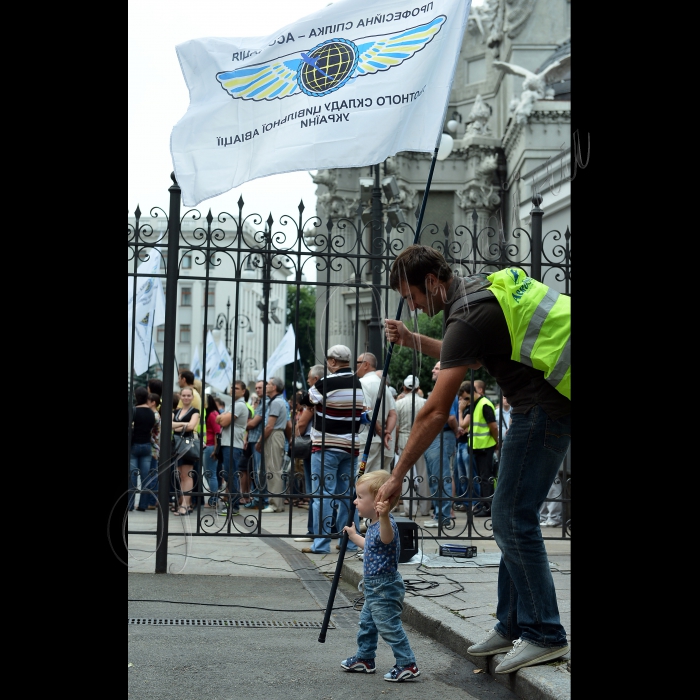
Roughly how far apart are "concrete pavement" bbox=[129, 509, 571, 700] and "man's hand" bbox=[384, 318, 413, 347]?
1545 mm

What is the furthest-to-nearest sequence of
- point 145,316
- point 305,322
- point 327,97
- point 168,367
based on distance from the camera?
point 305,322, point 145,316, point 168,367, point 327,97

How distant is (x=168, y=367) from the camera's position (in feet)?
23.1

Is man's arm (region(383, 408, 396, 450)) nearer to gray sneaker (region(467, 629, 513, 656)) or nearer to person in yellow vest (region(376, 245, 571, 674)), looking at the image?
gray sneaker (region(467, 629, 513, 656))

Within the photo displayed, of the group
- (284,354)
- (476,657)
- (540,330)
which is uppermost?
(540,330)

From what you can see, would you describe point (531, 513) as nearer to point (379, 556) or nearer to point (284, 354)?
point (379, 556)

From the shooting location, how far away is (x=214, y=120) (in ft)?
16.9

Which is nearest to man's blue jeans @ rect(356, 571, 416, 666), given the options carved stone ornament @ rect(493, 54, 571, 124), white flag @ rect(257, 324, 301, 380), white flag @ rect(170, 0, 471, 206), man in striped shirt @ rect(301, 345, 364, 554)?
white flag @ rect(170, 0, 471, 206)

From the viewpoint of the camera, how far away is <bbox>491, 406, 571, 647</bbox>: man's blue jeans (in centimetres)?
379

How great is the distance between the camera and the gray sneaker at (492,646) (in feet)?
13.6

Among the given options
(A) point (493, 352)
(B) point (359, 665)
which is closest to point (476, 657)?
(B) point (359, 665)

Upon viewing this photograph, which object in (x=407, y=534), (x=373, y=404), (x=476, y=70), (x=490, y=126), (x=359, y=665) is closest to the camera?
(x=359, y=665)

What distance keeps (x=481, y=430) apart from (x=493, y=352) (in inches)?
319
